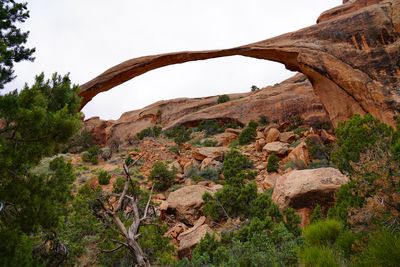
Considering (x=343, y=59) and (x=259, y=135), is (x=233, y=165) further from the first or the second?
(x=259, y=135)

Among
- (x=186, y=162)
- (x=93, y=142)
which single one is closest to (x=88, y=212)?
(x=186, y=162)

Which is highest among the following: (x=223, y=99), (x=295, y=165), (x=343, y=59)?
(x=343, y=59)

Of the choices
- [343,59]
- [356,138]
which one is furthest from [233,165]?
[356,138]

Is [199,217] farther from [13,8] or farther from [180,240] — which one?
[13,8]

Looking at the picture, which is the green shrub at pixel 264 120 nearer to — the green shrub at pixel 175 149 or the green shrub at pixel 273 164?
the green shrub at pixel 175 149

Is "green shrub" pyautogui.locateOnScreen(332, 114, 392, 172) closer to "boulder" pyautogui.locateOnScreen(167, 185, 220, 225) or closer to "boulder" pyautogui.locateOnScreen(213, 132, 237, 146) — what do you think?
"boulder" pyautogui.locateOnScreen(167, 185, 220, 225)

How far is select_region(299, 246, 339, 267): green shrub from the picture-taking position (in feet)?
13.9

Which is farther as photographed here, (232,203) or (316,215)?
(232,203)

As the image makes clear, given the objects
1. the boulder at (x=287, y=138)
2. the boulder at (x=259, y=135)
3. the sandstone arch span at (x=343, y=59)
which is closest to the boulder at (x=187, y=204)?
the sandstone arch span at (x=343, y=59)

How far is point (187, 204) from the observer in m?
13.0

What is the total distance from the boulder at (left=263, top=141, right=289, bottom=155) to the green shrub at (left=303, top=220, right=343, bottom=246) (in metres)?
12.2

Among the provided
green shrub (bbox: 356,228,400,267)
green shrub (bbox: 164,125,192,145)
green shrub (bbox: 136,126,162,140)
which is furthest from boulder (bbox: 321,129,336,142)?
green shrub (bbox: 356,228,400,267)

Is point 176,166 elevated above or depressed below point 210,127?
below

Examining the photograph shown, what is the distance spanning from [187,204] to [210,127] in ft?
44.9
